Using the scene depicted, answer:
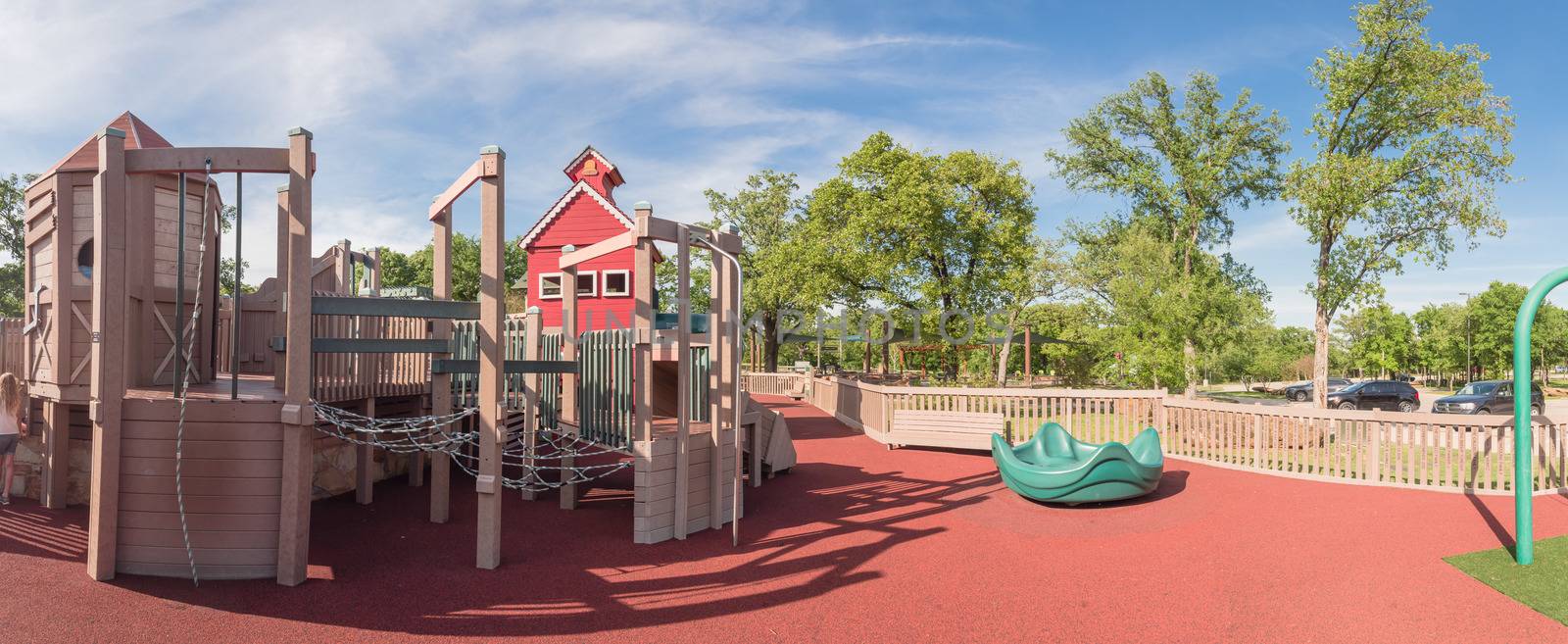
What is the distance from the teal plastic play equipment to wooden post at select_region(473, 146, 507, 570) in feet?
21.2

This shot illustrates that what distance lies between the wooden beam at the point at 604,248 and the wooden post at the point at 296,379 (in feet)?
8.40

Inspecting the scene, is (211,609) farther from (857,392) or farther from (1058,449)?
(857,392)

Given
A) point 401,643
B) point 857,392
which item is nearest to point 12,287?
point 857,392

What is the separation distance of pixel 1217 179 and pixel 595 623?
30.1 metres

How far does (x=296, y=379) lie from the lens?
624 centimetres

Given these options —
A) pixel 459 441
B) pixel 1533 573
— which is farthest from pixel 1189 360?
pixel 459 441

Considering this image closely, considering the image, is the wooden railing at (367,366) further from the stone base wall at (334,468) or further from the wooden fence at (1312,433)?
the wooden fence at (1312,433)

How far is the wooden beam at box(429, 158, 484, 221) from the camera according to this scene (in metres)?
6.94

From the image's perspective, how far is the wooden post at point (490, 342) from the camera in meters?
6.76

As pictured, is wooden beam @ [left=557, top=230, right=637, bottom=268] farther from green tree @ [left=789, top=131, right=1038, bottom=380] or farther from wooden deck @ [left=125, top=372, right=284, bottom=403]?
green tree @ [left=789, top=131, right=1038, bottom=380]

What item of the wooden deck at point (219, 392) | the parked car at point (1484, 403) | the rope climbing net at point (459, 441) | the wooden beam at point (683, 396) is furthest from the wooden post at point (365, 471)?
the parked car at point (1484, 403)

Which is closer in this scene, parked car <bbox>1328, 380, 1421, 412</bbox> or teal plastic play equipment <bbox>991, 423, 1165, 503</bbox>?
teal plastic play equipment <bbox>991, 423, 1165, 503</bbox>

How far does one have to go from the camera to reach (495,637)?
17.0ft

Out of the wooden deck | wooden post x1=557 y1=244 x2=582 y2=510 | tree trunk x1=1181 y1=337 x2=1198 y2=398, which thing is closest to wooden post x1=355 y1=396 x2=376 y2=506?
the wooden deck
